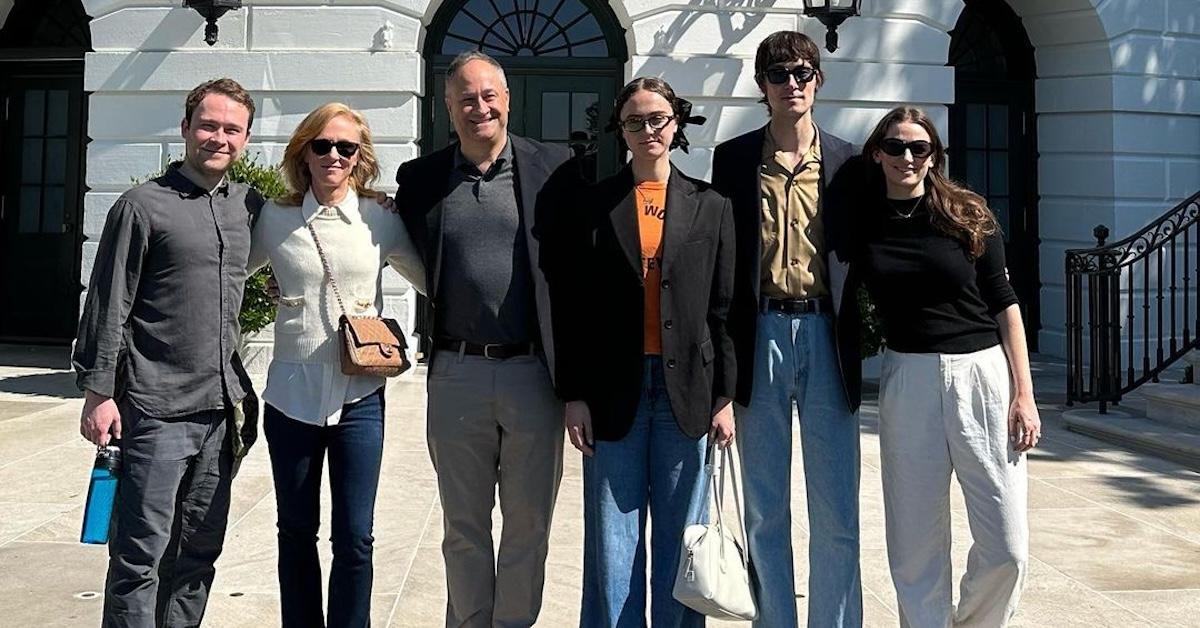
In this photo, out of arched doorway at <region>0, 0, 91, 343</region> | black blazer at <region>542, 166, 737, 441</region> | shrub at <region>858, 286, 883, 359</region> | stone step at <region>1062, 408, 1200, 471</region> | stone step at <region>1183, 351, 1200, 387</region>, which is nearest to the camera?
black blazer at <region>542, 166, 737, 441</region>

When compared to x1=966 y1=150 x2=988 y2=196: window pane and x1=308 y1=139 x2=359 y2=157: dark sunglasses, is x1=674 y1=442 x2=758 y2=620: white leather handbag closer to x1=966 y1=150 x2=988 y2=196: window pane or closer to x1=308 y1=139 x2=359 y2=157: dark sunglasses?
x1=308 y1=139 x2=359 y2=157: dark sunglasses

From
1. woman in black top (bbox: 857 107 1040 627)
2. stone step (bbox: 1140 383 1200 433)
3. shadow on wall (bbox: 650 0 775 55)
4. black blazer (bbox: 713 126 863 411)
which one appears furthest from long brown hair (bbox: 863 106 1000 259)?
shadow on wall (bbox: 650 0 775 55)

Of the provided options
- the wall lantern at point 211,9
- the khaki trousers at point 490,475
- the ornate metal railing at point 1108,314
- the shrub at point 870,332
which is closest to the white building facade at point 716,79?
the wall lantern at point 211,9

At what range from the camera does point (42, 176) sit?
12367mm

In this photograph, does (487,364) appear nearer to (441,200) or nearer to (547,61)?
(441,200)

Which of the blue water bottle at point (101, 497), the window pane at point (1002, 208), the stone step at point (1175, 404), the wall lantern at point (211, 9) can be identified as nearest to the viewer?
the blue water bottle at point (101, 497)

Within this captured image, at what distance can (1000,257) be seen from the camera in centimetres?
318

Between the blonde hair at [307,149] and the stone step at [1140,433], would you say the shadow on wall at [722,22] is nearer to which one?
the stone step at [1140,433]

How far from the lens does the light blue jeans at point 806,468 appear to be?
3.09 meters

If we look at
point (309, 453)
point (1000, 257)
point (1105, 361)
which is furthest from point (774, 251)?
point (1105, 361)

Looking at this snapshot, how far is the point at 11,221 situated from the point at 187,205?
11.2 metres

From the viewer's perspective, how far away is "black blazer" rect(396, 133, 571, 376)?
3092 mm

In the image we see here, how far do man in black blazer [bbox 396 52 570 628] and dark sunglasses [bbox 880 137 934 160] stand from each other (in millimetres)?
1114

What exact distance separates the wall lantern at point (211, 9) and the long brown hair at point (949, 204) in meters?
8.38
